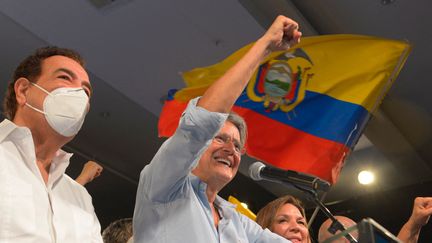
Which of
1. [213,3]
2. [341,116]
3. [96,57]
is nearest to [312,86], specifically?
[341,116]

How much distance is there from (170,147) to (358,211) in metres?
4.93

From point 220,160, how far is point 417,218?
96 cm

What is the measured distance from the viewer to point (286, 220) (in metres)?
2.48

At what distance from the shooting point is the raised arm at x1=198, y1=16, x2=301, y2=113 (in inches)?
56.9

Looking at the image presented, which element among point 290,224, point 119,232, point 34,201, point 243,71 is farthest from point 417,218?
point 34,201

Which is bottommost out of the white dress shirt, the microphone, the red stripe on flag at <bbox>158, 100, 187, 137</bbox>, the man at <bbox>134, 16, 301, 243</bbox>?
the white dress shirt

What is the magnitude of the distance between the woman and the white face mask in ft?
3.77

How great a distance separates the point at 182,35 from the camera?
4039mm

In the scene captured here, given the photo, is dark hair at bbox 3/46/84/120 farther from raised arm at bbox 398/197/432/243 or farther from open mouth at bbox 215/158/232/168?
raised arm at bbox 398/197/432/243

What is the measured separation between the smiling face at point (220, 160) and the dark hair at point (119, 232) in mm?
1172

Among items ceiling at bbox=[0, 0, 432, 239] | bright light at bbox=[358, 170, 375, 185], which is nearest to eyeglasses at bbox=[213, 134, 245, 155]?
ceiling at bbox=[0, 0, 432, 239]

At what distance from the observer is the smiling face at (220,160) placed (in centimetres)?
173

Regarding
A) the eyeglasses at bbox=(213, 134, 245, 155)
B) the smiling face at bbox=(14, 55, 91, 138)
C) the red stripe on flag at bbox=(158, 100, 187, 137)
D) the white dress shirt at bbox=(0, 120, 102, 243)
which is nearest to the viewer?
the white dress shirt at bbox=(0, 120, 102, 243)

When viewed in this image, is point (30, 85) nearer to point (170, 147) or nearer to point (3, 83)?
point (170, 147)
